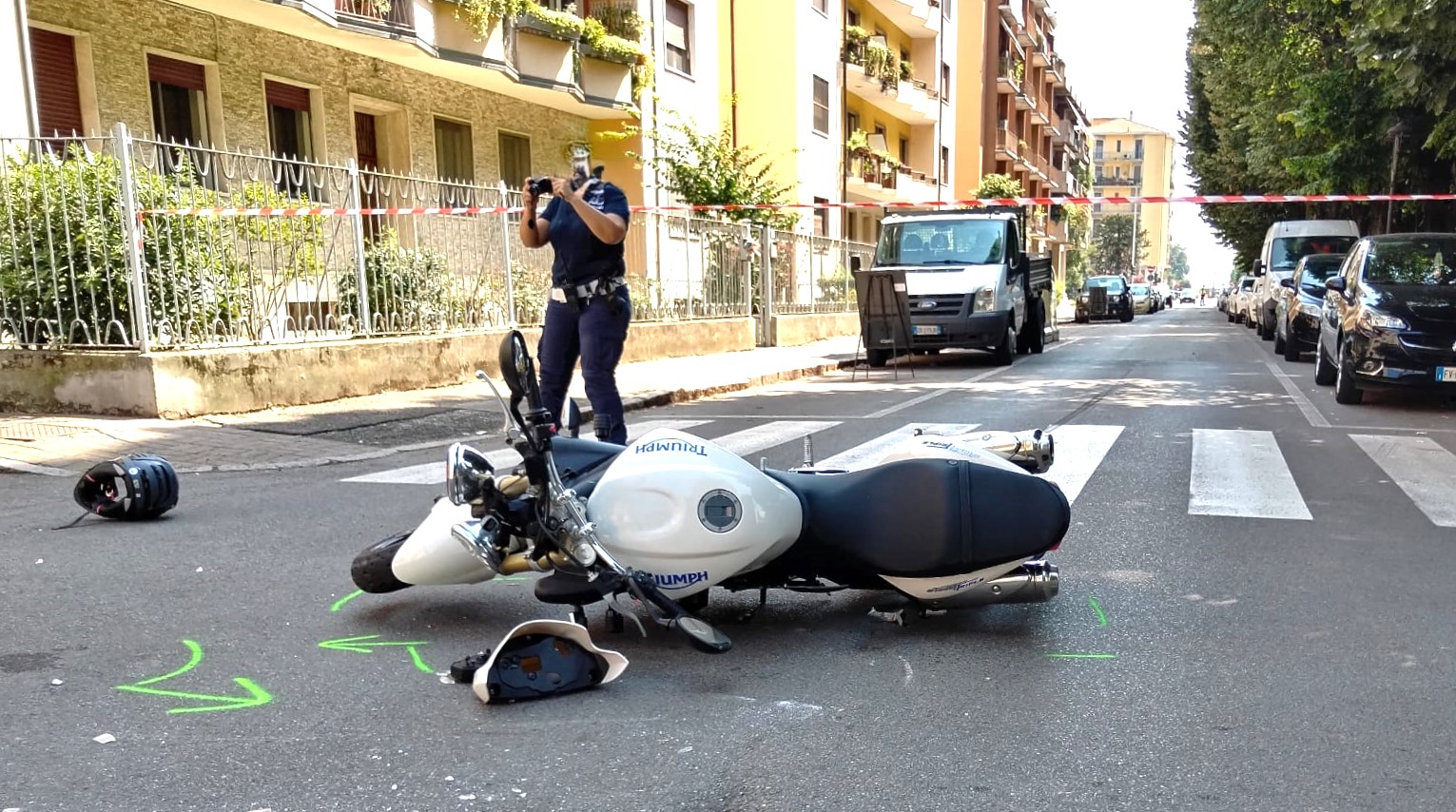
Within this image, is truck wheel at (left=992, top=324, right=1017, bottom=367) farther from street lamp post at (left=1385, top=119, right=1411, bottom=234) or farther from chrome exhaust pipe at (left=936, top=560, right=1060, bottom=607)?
chrome exhaust pipe at (left=936, top=560, right=1060, bottom=607)

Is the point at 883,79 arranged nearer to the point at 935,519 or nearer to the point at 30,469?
the point at 30,469

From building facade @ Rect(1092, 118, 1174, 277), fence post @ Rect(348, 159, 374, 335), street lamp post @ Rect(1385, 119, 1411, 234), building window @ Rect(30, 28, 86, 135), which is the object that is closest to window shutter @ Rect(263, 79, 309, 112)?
building window @ Rect(30, 28, 86, 135)

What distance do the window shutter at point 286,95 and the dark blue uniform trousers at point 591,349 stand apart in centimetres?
1066

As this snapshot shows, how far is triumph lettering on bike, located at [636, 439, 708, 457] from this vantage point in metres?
3.44

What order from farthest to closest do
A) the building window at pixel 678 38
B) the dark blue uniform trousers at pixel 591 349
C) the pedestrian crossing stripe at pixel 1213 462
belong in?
1. the building window at pixel 678 38
2. the dark blue uniform trousers at pixel 591 349
3. the pedestrian crossing stripe at pixel 1213 462

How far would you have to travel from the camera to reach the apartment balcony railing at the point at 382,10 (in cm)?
1377

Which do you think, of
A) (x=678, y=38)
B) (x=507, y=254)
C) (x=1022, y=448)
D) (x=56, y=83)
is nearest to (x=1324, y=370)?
(x=1022, y=448)

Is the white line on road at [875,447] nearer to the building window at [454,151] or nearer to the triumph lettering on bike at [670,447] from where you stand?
the triumph lettering on bike at [670,447]

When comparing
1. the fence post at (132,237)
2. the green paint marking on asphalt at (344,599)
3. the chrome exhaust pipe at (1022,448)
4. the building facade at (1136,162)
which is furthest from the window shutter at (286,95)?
the building facade at (1136,162)

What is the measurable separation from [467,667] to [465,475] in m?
0.63

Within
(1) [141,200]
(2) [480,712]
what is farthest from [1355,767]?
(1) [141,200]

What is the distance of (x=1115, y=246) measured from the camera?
340 ft

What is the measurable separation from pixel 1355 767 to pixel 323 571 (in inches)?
153

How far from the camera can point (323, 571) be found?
4.49 m
